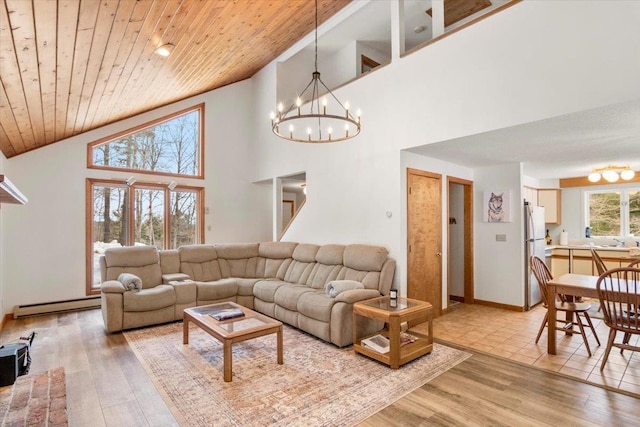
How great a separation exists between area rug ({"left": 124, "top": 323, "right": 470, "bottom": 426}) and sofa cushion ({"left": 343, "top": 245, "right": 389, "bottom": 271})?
1.05m

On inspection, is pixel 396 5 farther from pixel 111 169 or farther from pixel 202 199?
pixel 111 169

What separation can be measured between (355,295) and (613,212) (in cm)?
605

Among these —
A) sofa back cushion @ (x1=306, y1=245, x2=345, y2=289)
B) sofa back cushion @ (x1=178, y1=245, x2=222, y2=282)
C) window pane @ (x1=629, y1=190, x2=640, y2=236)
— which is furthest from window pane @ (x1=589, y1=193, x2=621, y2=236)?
sofa back cushion @ (x1=178, y1=245, x2=222, y2=282)

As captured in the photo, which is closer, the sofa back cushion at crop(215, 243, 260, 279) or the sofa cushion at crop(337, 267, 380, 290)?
the sofa cushion at crop(337, 267, 380, 290)

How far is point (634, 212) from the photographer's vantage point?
20.5 ft

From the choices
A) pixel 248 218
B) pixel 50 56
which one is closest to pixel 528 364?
pixel 50 56

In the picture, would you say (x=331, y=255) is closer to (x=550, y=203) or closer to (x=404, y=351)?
(x=404, y=351)

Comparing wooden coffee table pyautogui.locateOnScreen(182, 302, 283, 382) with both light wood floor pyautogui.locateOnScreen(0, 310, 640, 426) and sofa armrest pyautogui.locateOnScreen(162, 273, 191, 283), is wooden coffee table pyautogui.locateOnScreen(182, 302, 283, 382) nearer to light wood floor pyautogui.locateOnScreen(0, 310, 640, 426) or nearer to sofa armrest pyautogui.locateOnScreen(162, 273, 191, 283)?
light wood floor pyautogui.locateOnScreen(0, 310, 640, 426)

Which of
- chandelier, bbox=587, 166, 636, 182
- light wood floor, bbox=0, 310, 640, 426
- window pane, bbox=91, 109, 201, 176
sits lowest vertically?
light wood floor, bbox=0, 310, 640, 426

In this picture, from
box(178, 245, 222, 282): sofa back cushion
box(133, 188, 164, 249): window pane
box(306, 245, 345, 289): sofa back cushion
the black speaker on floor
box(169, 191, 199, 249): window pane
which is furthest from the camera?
box(169, 191, 199, 249): window pane

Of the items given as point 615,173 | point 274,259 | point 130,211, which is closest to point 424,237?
point 274,259

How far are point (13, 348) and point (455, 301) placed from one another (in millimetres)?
5667

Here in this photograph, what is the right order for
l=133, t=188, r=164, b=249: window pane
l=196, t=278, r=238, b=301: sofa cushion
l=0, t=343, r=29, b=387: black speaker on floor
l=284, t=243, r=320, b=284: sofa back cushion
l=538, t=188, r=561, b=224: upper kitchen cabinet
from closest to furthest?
l=0, t=343, r=29, b=387: black speaker on floor
l=196, t=278, r=238, b=301: sofa cushion
l=284, t=243, r=320, b=284: sofa back cushion
l=133, t=188, r=164, b=249: window pane
l=538, t=188, r=561, b=224: upper kitchen cabinet

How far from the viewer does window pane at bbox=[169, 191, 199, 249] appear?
20.8 feet
